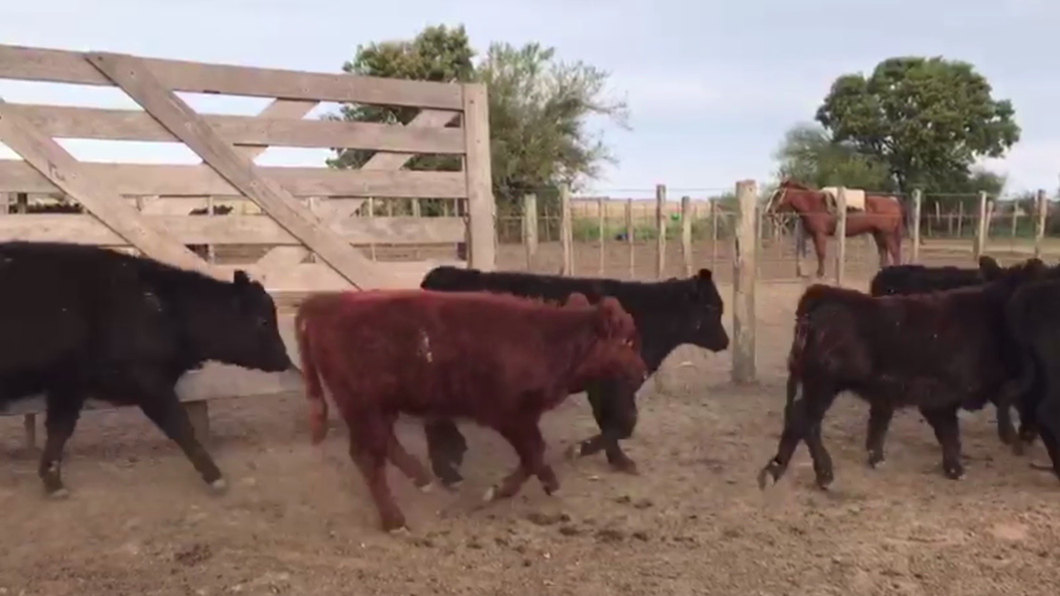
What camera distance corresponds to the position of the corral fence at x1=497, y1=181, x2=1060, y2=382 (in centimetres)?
916

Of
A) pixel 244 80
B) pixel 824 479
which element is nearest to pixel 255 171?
pixel 244 80

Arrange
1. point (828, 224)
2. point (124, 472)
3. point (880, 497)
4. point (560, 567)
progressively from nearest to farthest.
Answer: point (560, 567), point (880, 497), point (124, 472), point (828, 224)

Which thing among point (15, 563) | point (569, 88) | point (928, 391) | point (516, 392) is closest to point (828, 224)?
point (928, 391)

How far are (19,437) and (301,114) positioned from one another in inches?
123

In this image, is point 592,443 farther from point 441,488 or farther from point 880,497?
point 880,497

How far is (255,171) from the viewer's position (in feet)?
22.3

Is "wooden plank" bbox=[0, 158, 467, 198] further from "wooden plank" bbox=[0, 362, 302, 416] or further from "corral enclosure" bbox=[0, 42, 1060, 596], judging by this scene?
"wooden plank" bbox=[0, 362, 302, 416]

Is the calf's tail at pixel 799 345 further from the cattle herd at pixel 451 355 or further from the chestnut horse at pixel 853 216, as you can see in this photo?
the chestnut horse at pixel 853 216

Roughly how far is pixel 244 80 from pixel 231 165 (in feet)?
1.97

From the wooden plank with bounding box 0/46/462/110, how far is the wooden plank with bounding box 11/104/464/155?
18 centimetres

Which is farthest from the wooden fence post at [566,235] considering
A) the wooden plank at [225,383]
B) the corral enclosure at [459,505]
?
the wooden plank at [225,383]

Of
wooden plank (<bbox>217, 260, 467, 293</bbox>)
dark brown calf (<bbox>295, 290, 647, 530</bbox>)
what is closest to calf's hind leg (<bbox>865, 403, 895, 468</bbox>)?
dark brown calf (<bbox>295, 290, 647, 530</bbox>)

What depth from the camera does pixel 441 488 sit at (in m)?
5.81

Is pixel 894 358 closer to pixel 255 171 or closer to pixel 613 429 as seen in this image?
pixel 613 429
